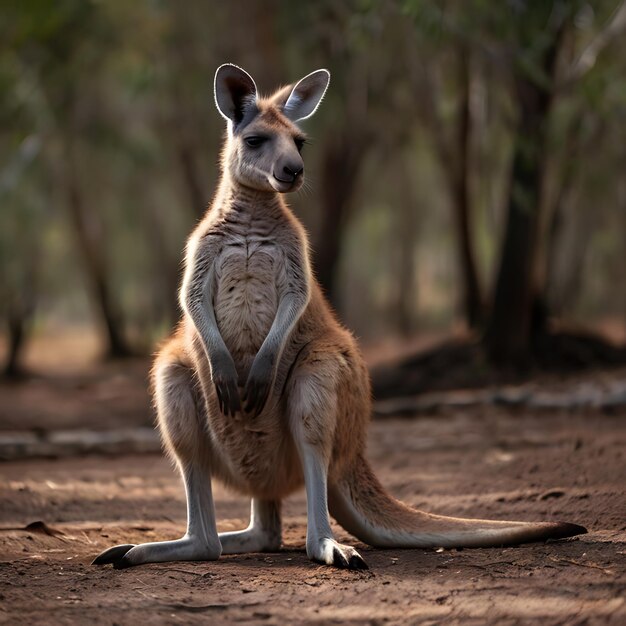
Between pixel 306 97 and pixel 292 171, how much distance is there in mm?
Result: 628

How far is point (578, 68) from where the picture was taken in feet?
33.4

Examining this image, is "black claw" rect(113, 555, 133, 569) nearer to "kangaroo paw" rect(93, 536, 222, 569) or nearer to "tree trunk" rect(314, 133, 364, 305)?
"kangaroo paw" rect(93, 536, 222, 569)

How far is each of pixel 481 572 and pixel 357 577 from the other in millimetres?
437

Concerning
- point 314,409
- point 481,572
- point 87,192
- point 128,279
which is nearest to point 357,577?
point 481,572

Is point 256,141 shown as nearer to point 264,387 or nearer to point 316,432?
point 264,387

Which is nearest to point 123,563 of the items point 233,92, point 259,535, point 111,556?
point 111,556

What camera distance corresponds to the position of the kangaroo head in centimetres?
389

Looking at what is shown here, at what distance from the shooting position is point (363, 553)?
3850mm

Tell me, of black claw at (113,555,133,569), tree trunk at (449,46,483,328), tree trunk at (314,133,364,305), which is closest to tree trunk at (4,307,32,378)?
tree trunk at (314,133,364,305)

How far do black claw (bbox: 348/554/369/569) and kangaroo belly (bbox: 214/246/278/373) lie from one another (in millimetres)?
1027

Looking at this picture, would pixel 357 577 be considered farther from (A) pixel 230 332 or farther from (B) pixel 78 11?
(B) pixel 78 11

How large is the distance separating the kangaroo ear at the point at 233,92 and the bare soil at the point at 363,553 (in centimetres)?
192

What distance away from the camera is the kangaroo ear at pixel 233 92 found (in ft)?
13.6

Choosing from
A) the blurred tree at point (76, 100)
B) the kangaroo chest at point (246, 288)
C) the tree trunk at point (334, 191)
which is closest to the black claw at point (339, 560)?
the kangaroo chest at point (246, 288)
